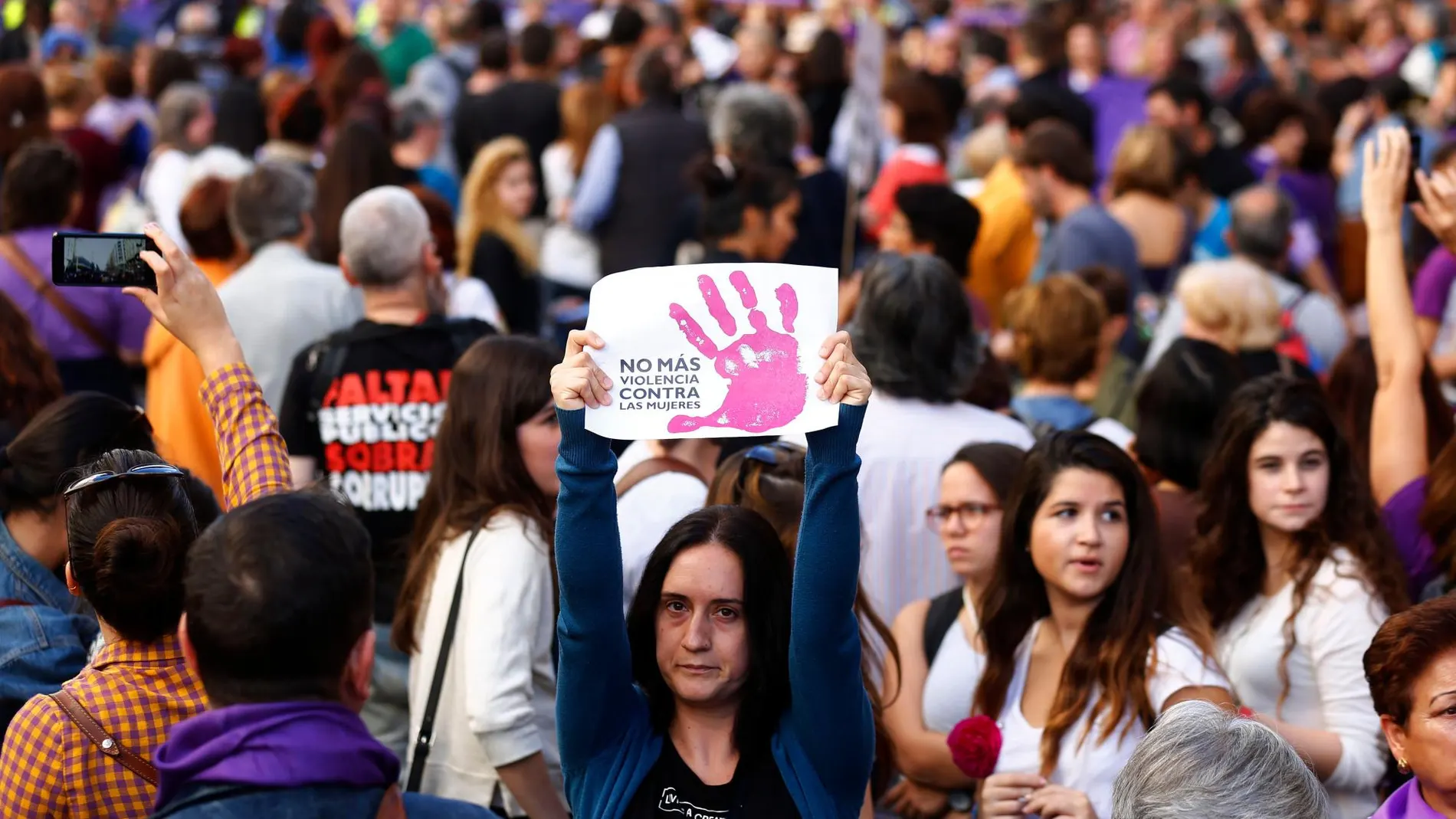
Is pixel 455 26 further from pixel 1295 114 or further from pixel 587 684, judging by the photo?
pixel 587 684

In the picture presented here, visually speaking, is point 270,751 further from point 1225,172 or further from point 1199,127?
point 1199,127

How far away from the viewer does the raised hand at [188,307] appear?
11.0 ft

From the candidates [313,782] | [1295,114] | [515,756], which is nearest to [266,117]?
[1295,114]

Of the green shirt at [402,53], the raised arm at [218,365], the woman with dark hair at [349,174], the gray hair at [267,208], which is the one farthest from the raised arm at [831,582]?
the green shirt at [402,53]

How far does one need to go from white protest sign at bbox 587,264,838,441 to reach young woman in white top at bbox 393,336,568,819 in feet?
3.95

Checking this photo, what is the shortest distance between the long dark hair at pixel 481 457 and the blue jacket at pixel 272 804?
1919 mm

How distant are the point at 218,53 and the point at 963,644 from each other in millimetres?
11258

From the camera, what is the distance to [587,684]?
3143 millimetres

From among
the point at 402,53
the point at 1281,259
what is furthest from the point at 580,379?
the point at 402,53

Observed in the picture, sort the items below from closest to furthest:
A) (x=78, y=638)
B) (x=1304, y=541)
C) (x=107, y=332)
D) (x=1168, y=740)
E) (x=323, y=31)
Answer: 1. (x=1168, y=740)
2. (x=78, y=638)
3. (x=1304, y=541)
4. (x=107, y=332)
5. (x=323, y=31)

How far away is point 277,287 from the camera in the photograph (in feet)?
19.6

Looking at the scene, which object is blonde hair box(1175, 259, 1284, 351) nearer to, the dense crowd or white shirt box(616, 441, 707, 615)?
the dense crowd

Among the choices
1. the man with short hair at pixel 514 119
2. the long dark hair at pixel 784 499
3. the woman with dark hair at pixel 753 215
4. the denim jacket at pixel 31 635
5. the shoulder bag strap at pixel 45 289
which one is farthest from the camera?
the man with short hair at pixel 514 119

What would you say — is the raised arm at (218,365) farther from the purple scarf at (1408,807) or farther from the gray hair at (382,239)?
the purple scarf at (1408,807)
